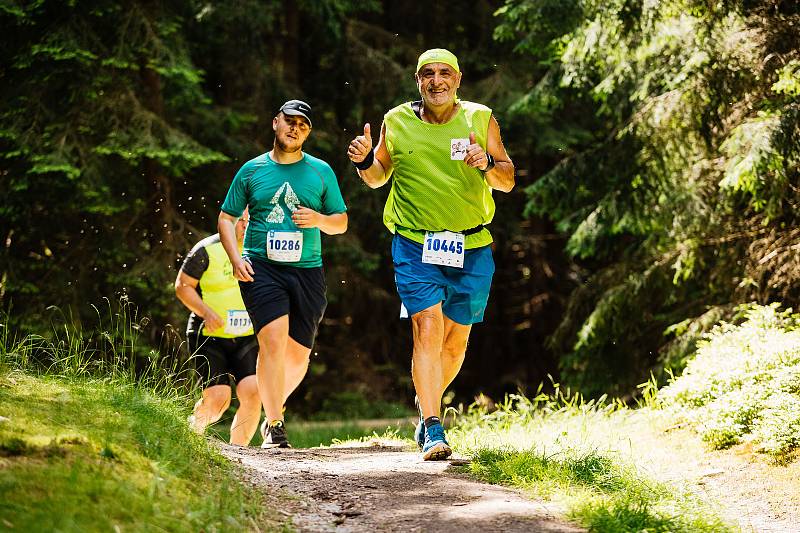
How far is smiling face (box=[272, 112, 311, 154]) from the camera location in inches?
259

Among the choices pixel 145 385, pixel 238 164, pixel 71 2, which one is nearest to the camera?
pixel 145 385

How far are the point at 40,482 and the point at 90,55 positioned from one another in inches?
386

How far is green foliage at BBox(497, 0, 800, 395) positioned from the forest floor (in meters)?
2.70

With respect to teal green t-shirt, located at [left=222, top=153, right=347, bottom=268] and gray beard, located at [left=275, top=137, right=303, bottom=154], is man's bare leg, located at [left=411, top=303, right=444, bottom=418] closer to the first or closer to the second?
teal green t-shirt, located at [left=222, top=153, right=347, bottom=268]

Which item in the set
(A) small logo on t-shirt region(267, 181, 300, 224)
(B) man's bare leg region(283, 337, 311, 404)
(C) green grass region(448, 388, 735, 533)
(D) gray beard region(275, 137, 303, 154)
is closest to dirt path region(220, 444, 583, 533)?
(C) green grass region(448, 388, 735, 533)

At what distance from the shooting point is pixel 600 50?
1016 cm

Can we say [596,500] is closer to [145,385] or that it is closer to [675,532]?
[675,532]

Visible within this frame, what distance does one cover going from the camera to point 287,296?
6.58m

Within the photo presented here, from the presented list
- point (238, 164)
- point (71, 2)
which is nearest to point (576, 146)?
point (238, 164)

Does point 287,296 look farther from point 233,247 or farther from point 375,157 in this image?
point 375,157

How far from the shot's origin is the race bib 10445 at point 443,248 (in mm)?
5824

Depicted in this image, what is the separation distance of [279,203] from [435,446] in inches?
81.5

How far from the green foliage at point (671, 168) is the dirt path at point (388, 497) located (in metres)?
4.53

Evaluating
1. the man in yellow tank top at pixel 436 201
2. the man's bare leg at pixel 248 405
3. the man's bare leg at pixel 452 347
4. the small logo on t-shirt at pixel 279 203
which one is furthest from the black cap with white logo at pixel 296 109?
the man's bare leg at pixel 248 405
